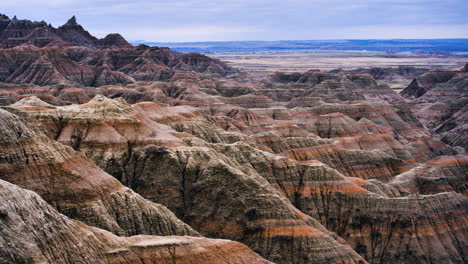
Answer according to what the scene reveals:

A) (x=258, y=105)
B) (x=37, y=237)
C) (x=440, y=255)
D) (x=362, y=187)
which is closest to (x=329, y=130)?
(x=258, y=105)

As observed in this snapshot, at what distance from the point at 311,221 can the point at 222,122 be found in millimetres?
49675

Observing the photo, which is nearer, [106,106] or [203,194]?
[203,194]

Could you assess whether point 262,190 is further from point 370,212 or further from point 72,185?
point 72,185

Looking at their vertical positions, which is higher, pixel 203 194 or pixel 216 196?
pixel 216 196

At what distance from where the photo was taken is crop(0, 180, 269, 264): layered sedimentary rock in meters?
26.6

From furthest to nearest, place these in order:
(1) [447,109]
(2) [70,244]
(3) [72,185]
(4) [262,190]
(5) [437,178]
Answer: (1) [447,109] < (5) [437,178] < (4) [262,190] < (3) [72,185] < (2) [70,244]

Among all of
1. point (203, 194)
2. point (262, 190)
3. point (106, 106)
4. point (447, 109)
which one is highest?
point (106, 106)

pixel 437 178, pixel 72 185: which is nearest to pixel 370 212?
pixel 437 178

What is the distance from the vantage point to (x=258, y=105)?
132000mm

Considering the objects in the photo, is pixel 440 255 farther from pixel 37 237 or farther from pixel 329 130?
pixel 329 130

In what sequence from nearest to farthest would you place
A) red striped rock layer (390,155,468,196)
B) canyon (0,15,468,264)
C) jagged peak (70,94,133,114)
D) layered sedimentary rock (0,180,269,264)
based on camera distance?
layered sedimentary rock (0,180,269,264)
canyon (0,15,468,264)
jagged peak (70,94,133,114)
red striped rock layer (390,155,468,196)

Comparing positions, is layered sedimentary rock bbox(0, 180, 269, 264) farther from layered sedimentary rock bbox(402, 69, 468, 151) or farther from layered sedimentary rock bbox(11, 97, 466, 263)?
layered sedimentary rock bbox(402, 69, 468, 151)

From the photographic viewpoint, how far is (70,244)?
95.7 ft

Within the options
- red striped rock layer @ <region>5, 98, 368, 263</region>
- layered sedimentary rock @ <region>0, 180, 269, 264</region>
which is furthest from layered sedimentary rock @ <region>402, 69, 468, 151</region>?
layered sedimentary rock @ <region>0, 180, 269, 264</region>
